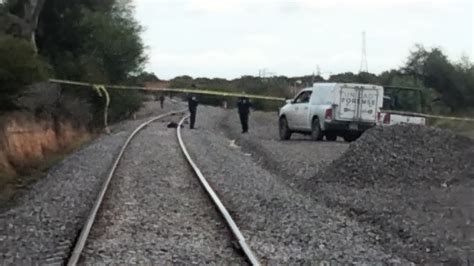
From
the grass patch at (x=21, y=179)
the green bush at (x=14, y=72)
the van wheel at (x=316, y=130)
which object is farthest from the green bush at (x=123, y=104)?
the grass patch at (x=21, y=179)

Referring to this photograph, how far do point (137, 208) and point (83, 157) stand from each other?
11.8 metres

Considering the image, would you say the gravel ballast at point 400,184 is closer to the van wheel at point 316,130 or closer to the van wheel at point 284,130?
the van wheel at point 316,130

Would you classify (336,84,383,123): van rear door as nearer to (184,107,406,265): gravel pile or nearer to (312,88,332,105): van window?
(312,88,332,105): van window

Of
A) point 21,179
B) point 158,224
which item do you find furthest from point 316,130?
point 158,224

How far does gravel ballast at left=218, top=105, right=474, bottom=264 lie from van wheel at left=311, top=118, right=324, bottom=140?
2773 millimetres

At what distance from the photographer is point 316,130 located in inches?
1315

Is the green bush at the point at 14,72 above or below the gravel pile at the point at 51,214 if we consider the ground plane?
above

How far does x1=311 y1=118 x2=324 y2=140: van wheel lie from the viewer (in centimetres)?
3314

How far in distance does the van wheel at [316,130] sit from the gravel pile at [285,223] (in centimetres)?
A: 1014

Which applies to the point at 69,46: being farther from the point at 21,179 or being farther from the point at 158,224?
the point at 158,224

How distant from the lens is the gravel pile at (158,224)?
10953mm

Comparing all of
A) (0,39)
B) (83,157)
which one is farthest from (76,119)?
(83,157)

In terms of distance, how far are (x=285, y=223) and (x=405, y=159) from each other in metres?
7.98

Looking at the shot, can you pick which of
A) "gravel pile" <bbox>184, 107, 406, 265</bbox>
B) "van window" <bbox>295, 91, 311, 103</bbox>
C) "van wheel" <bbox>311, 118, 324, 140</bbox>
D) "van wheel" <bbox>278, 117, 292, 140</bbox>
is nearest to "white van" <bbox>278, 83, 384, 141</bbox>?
"van wheel" <bbox>311, 118, 324, 140</bbox>
